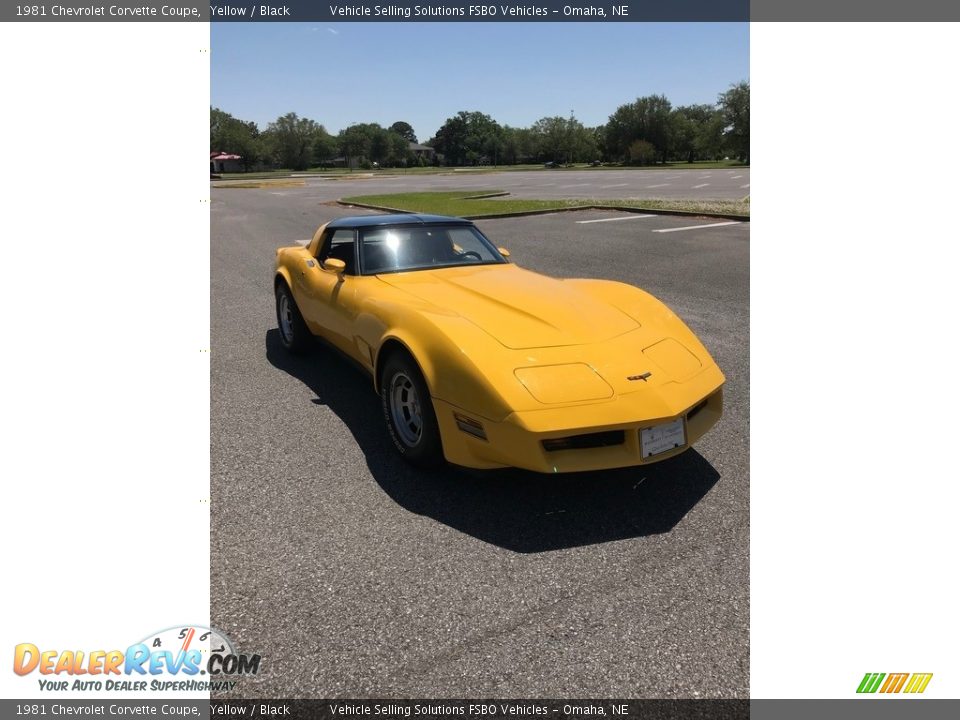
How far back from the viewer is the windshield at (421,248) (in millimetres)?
4605

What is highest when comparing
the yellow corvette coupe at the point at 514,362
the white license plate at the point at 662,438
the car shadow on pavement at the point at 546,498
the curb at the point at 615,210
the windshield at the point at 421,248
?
the curb at the point at 615,210

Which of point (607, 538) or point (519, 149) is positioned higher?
point (519, 149)

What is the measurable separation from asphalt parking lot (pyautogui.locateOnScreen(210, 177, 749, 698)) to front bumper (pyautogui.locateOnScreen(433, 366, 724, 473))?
281mm

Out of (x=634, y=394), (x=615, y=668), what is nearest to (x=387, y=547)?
(x=615, y=668)

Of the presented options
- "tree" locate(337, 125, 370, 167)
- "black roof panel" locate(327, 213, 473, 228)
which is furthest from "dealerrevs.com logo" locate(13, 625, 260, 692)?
"tree" locate(337, 125, 370, 167)

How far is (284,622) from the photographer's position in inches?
94.5

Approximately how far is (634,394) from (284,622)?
1.81 metres

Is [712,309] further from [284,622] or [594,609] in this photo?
[284,622]

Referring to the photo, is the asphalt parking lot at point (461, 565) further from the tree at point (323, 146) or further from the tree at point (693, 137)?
the tree at point (323, 146)
